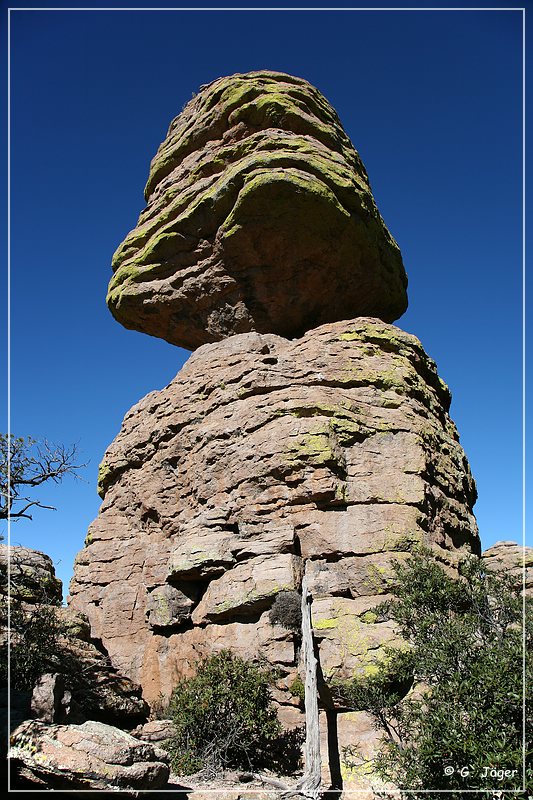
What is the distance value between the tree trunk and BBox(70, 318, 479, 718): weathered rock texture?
454 millimetres

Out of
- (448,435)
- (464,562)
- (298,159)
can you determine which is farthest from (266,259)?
(464,562)

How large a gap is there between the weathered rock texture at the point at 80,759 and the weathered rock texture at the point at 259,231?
13708 millimetres

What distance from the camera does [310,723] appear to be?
11.5m

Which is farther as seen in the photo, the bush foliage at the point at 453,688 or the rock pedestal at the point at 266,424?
the rock pedestal at the point at 266,424

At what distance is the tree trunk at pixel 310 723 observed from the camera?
10938mm

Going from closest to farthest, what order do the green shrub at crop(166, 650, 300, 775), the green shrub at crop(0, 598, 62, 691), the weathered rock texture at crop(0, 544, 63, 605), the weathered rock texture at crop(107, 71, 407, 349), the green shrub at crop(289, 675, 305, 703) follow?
the green shrub at crop(166, 650, 300, 775), the green shrub at crop(289, 675, 305, 703), the green shrub at crop(0, 598, 62, 691), the weathered rock texture at crop(0, 544, 63, 605), the weathered rock texture at crop(107, 71, 407, 349)

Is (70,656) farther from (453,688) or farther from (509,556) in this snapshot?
(509,556)

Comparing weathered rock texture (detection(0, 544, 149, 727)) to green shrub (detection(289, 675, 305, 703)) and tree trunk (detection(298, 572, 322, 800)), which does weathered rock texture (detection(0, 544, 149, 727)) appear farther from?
tree trunk (detection(298, 572, 322, 800))

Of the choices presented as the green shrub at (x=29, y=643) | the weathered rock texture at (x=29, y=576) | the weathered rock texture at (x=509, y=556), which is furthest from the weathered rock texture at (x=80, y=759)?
the weathered rock texture at (x=509, y=556)

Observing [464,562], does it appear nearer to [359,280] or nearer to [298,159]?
[359,280]

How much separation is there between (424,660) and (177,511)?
9874 mm

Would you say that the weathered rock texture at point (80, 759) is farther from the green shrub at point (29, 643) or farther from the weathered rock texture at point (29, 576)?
the weathered rock texture at point (29, 576)

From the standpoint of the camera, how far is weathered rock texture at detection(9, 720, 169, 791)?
8.56 metres

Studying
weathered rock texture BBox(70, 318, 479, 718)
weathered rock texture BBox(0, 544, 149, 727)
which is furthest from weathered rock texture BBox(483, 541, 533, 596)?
weathered rock texture BBox(0, 544, 149, 727)
